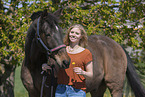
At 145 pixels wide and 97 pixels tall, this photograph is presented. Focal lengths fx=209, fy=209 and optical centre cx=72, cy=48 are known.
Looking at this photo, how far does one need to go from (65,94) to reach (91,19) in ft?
12.7

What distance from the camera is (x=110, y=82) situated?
4629mm

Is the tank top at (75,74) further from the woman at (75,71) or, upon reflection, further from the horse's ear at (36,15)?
the horse's ear at (36,15)

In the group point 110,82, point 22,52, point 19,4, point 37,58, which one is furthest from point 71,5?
point 37,58

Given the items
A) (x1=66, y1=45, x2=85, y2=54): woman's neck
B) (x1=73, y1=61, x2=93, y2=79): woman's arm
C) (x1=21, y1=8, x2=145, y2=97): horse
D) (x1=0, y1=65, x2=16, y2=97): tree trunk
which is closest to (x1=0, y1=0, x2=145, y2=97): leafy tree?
(x1=0, y1=65, x2=16, y2=97): tree trunk

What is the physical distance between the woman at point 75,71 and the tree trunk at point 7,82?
4.89 metres

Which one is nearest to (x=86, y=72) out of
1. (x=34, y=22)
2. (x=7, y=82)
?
(x=34, y=22)

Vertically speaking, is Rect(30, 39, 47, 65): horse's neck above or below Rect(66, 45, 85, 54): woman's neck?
below

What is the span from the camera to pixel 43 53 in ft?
11.1

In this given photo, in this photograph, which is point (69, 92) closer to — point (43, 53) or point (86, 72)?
point (86, 72)

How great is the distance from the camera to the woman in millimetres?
2760

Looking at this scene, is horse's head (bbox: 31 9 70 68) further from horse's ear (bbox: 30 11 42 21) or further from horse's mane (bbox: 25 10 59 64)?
horse's ear (bbox: 30 11 42 21)

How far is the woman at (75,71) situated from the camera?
2.76 m

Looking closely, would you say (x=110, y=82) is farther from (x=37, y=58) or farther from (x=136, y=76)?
(x=37, y=58)

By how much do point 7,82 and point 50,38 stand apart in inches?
197
